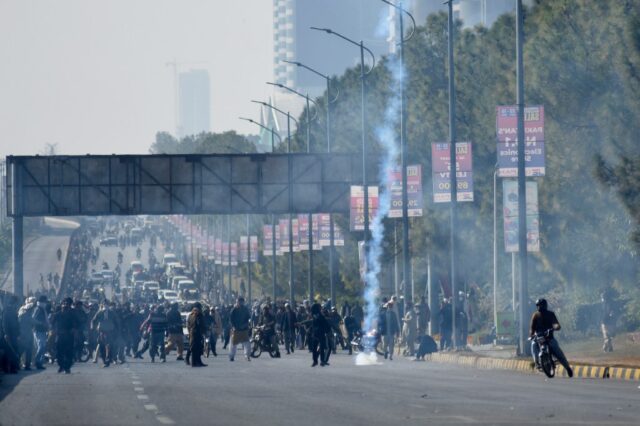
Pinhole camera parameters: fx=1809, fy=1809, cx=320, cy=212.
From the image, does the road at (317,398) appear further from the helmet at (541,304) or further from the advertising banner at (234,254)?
the advertising banner at (234,254)

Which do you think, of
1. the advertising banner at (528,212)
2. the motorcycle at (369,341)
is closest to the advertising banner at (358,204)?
the motorcycle at (369,341)


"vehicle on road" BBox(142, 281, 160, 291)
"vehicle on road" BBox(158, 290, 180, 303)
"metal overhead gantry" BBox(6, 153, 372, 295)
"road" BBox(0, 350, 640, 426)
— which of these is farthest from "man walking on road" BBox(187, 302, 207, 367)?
"vehicle on road" BBox(142, 281, 160, 291)

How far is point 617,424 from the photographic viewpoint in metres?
21.6

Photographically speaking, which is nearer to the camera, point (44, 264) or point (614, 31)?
point (614, 31)

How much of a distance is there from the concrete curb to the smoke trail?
1839cm

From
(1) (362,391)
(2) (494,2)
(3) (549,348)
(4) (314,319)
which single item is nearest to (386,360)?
(4) (314,319)

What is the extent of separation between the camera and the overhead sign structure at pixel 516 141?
42969 millimetres

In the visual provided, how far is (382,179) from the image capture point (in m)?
80.6

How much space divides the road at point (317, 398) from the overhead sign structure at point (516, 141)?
18.3 ft

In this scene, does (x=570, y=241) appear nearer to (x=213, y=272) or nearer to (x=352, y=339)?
(x=352, y=339)

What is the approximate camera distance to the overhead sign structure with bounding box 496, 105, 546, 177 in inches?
1692

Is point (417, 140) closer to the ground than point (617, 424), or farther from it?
farther from it

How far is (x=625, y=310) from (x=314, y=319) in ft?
52.1

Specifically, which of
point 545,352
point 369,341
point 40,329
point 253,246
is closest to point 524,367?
point 545,352
